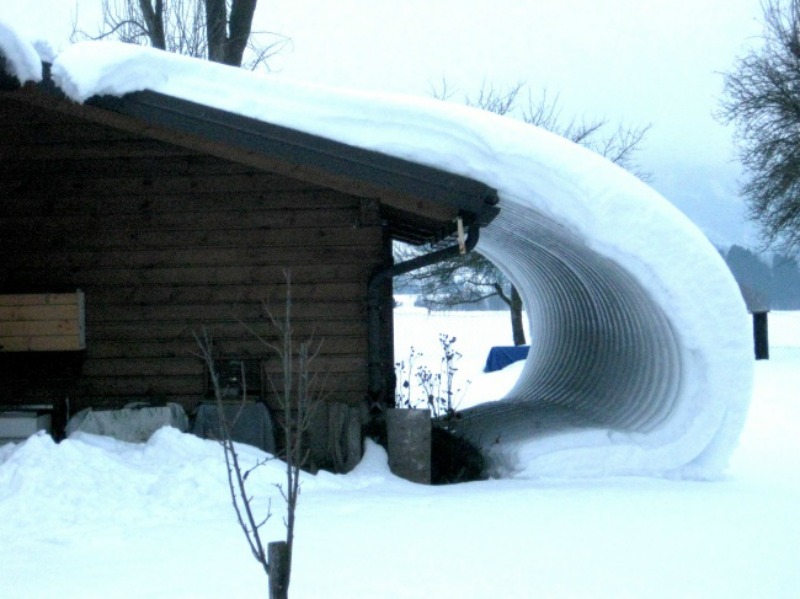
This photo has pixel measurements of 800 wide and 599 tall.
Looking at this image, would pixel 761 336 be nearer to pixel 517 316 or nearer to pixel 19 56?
pixel 517 316

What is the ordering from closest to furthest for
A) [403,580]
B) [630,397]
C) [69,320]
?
[403,580], [69,320], [630,397]

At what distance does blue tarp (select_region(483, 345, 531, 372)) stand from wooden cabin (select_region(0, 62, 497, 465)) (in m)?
19.4

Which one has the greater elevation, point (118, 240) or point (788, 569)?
point (118, 240)

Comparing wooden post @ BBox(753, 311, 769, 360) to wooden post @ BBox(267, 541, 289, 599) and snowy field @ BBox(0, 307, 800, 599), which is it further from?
wooden post @ BBox(267, 541, 289, 599)

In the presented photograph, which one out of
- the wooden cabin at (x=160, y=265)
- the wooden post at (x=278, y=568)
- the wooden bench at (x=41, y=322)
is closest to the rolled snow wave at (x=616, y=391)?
the wooden cabin at (x=160, y=265)

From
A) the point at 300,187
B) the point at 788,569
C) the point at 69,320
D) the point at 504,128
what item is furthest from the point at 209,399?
the point at 788,569

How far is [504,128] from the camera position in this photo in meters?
7.56

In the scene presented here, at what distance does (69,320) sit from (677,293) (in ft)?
16.4

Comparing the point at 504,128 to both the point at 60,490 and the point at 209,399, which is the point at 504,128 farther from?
the point at 60,490

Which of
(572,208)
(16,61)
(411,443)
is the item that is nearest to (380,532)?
(411,443)

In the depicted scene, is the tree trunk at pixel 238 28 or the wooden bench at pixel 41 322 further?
the tree trunk at pixel 238 28

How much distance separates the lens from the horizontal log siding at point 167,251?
8.87 metres

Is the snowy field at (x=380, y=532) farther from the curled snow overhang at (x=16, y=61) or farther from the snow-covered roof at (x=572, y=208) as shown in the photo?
the curled snow overhang at (x=16, y=61)

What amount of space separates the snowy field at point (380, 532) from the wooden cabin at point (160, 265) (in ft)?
3.98
